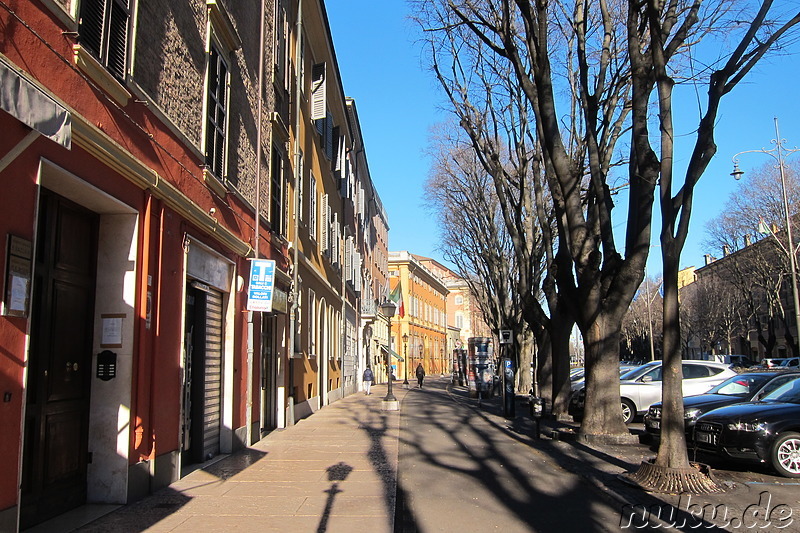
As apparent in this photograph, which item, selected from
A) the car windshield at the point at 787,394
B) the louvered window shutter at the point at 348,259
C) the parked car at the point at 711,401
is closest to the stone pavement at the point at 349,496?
the parked car at the point at 711,401

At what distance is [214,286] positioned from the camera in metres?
9.98

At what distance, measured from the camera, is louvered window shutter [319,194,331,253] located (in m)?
21.6

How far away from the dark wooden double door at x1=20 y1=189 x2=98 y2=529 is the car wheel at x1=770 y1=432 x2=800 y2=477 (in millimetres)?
8825

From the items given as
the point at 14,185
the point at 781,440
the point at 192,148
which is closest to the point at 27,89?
the point at 14,185

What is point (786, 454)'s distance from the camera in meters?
8.80

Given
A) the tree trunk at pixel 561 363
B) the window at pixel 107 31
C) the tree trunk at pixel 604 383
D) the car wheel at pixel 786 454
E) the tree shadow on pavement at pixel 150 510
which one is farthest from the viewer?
the tree trunk at pixel 561 363

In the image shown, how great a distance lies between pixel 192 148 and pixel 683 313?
62222mm

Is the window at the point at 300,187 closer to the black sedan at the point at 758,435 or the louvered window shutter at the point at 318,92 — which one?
the louvered window shutter at the point at 318,92

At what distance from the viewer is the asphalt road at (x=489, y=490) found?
6.51 metres

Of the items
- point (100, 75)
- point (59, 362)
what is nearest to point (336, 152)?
point (100, 75)

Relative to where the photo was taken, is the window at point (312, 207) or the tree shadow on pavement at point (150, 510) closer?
the tree shadow on pavement at point (150, 510)

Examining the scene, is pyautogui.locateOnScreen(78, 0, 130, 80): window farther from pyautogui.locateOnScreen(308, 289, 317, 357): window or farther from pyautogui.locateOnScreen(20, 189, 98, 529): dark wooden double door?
pyautogui.locateOnScreen(308, 289, 317, 357): window

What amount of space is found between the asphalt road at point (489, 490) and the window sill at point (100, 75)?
5279 mm

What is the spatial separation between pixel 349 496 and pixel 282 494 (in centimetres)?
82
